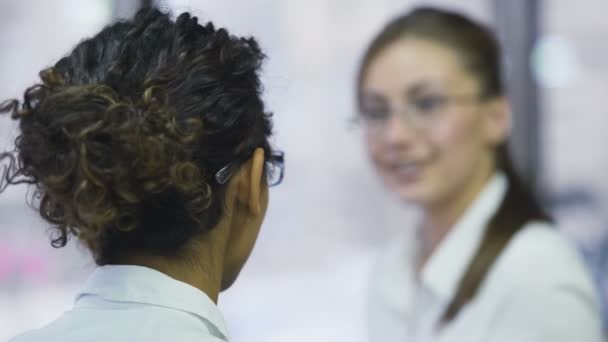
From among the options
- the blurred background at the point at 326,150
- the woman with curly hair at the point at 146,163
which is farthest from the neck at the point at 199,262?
the blurred background at the point at 326,150

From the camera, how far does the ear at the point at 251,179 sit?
1.12 meters

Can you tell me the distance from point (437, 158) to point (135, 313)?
5.46 ft

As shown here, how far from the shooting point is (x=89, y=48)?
3.54 feet

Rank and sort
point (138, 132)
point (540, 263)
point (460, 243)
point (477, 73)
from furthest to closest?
1. point (477, 73)
2. point (460, 243)
3. point (540, 263)
4. point (138, 132)

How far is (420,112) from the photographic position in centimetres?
258

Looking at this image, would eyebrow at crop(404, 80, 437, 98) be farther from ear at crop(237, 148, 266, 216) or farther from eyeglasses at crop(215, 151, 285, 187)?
ear at crop(237, 148, 266, 216)

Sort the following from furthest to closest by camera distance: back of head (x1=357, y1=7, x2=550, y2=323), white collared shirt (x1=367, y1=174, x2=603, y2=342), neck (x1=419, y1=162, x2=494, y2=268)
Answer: neck (x1=419, y1=162, x2=494, y2=268), back of head (x1=357, y1=7, x2=550, y2=323), white collared shirt (x1=367, y1=174, x2=603, y2=342)

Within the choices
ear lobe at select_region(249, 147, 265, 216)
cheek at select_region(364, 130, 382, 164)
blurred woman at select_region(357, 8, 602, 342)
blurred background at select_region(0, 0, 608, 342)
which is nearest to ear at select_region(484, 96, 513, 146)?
blurred woman at select_region(357, 8, 602, 342)

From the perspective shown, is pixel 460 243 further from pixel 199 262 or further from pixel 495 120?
pixel 199 262

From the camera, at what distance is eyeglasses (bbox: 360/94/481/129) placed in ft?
8.43

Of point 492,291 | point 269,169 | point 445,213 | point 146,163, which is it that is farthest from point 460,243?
point 146,163

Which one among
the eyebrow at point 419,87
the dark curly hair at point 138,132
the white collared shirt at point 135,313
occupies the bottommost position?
the eyebrow at point 419,87

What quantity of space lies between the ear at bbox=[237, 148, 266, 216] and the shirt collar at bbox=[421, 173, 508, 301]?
132cm

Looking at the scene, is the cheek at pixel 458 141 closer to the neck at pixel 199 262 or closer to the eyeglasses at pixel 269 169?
the eyeglasses at pixel 269 169
